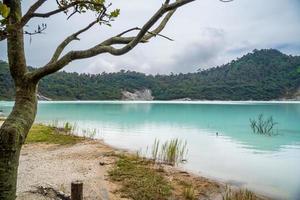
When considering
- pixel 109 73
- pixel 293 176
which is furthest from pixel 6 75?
pixel 293 176

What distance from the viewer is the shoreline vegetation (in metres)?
8.23

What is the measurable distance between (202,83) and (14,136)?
14923cm

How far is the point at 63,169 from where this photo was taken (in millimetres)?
11016

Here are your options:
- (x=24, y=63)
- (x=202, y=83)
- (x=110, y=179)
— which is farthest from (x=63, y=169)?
(x=202, y=83)

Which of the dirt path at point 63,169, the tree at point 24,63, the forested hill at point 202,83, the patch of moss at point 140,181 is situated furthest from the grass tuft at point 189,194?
the forested hill at point 202,83

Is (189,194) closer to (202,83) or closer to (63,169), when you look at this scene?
(63,169)

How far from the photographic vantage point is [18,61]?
4.18 metres

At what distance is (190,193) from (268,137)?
18.7 m

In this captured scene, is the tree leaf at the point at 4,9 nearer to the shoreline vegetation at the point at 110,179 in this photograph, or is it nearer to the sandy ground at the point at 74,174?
the shoreline vegetation at the point at 110,179

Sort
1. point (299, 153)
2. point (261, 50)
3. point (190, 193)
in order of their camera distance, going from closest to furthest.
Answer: point (190, 193), point (299, 153), point (261, 50)

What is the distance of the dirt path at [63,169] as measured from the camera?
832 centimetres

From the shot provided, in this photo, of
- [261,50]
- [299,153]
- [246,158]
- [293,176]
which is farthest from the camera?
[261,50]

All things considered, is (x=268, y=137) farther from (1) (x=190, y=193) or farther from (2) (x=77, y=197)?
(2) (x=77, y=197)

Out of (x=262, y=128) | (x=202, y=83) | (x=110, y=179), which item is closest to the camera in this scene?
(x=110, y=179)
